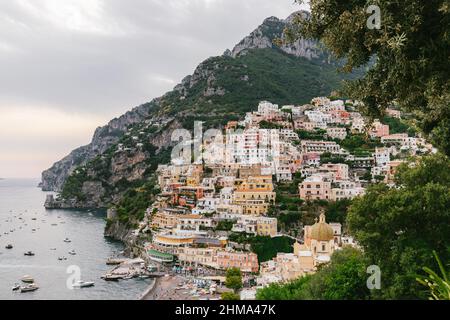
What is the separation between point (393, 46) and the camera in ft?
19.0

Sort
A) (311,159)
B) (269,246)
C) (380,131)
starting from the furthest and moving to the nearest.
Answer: (380,131) → (311,159) → (269,246)

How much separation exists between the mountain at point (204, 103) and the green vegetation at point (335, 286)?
65.0m

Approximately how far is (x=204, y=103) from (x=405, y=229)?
295 feet

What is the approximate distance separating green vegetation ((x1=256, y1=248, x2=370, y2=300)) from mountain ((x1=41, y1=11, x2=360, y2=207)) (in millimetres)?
64982

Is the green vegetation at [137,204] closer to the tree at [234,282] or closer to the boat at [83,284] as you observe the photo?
the boat at [83,284]

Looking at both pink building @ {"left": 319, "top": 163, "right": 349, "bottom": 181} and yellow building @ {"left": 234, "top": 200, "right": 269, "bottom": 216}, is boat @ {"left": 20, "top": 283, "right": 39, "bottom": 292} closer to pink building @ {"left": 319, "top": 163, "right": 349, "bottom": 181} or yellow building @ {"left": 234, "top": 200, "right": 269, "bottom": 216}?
yellow building @ {"left": 234, "top": 200, "right": 269, "bottom": 216}

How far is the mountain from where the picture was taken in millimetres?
95688

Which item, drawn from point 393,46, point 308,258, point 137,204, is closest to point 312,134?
point 137,204

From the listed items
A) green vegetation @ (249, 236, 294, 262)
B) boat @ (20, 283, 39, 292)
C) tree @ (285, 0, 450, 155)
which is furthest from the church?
tree @ (285, 0, 450, 155)

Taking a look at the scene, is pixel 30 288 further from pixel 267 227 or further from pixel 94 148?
pixel 94 148

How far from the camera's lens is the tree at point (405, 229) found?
485 inches

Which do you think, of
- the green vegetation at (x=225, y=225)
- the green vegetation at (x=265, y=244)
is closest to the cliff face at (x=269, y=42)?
the green vegetation at (x=225, y=225)

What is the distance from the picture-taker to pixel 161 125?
10669 cm
